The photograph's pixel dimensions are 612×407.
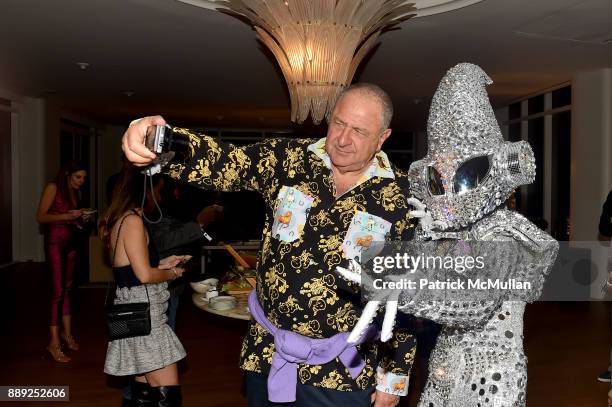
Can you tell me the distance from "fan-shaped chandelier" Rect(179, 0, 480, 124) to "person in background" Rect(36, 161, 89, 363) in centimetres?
241

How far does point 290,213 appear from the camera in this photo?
170 cm

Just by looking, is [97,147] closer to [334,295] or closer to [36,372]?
[36,372]

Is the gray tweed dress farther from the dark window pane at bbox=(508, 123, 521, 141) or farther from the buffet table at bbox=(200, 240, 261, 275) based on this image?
the dark window pane at bbox=(508, 123, 521, 141)

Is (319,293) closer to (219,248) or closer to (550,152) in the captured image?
(219,248)

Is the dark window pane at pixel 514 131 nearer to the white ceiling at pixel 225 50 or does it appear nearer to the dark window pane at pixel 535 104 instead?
the dark window pane at pixel 535 104

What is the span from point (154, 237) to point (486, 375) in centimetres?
241

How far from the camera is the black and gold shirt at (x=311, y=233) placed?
1.67m

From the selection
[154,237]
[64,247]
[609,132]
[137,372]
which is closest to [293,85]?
[154,237]

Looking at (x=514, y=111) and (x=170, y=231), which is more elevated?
(x=514, y=111)

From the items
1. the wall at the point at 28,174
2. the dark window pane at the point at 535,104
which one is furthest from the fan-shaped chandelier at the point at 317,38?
the wall at the point at 28,174

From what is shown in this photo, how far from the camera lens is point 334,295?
1.67m

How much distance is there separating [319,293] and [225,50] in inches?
223

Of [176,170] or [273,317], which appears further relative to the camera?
[273,317]

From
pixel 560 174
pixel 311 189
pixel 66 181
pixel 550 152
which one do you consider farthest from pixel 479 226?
pixel 550 152
